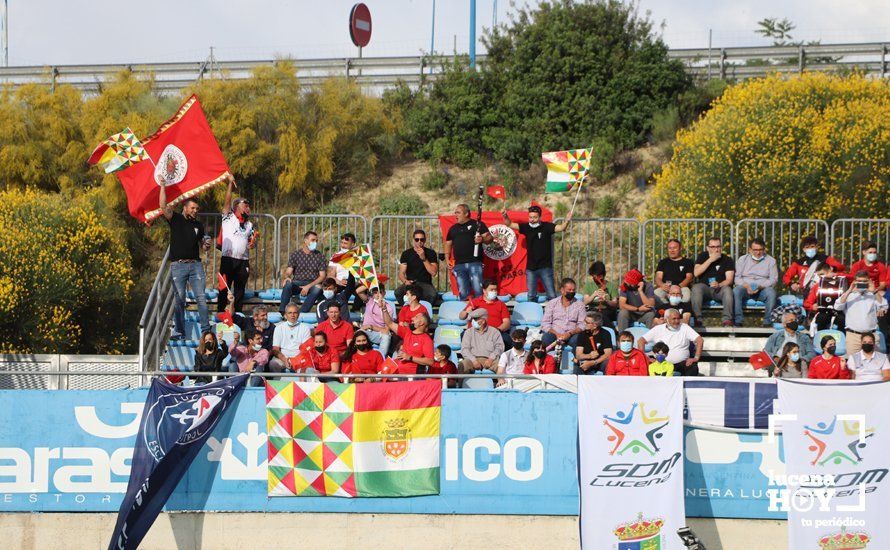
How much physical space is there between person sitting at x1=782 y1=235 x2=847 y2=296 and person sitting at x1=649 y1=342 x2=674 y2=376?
330 centimetres

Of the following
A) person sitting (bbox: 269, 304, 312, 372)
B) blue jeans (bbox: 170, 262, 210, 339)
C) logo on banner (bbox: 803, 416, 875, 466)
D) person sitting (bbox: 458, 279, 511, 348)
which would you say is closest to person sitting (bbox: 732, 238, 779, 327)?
person sitting (bbox: 458, 279, 511, 348)

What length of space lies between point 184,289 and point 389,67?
63.0ft

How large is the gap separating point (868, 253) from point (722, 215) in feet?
26.2

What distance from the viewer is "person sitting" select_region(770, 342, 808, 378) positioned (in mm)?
13984

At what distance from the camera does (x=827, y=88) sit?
1038 inches

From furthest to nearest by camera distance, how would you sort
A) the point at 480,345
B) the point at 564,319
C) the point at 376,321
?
the point at 376,321
the point at 564,319
the point at 480,345

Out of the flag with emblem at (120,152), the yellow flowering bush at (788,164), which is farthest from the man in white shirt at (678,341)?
the yellow flowering bush at (788,164)

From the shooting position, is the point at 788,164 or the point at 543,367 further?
the point at 788,164

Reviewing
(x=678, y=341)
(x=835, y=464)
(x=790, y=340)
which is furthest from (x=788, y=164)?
(x=835, y=464)

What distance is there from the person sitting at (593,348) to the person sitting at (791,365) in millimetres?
2069

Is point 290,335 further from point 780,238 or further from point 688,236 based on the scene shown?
point 780,238

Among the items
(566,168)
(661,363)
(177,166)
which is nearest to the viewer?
(661,363)

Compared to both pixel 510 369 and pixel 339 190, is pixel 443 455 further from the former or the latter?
pixel 339 190

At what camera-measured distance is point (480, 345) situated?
14852 mm
